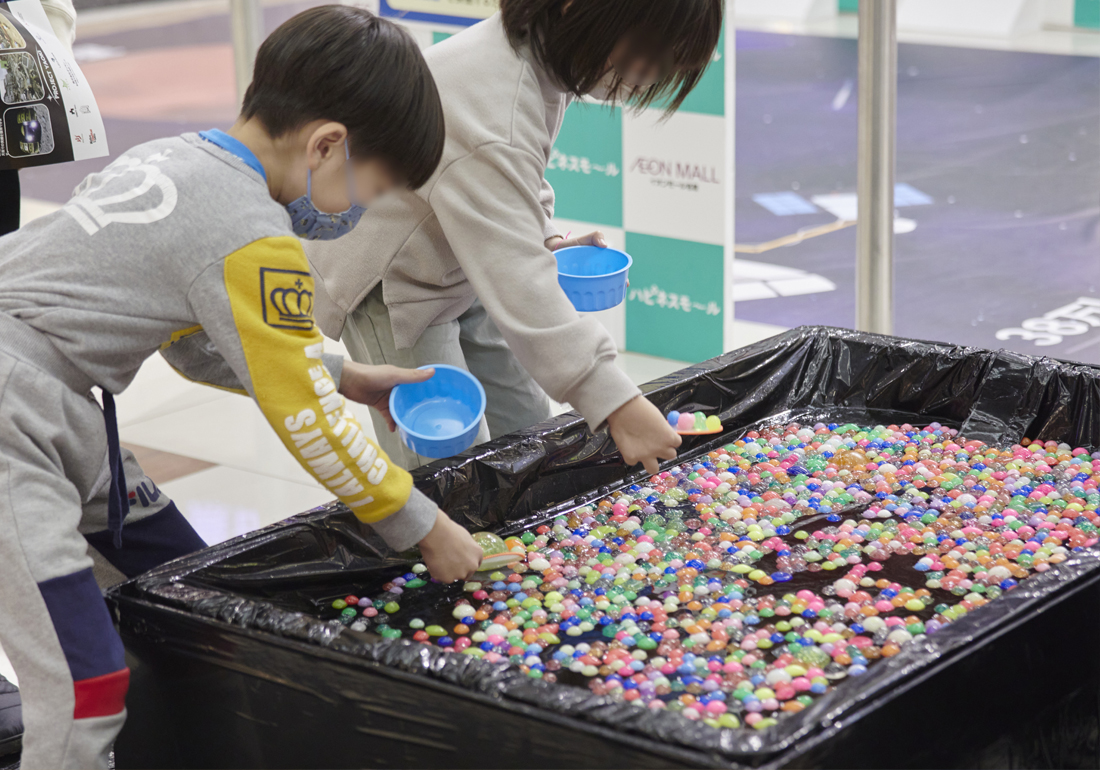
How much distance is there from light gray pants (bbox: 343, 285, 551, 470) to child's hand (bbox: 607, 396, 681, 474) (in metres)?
0.34

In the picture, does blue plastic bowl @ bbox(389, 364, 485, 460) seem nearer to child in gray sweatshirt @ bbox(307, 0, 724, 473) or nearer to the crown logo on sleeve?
child in gray sweatshirt @ bbox(307, 0, 724, 473)

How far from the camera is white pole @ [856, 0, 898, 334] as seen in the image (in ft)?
9.22

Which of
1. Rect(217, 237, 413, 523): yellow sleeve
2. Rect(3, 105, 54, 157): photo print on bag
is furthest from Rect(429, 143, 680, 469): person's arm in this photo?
Rect(3, 105, 54, 157): photo print on bag

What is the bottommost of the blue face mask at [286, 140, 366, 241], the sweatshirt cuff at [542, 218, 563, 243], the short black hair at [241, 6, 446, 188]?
the sweatshirt cuff at [542, 218, 563, 243]

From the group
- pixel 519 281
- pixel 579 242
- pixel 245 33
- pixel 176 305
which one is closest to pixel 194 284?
pixel 176 305

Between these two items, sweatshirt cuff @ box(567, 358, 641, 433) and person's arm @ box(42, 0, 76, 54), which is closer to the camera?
sweatshirt cuff @ box(567, 358, 641, 433)

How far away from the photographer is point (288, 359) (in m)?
1.31

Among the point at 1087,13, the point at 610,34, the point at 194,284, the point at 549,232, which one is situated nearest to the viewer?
the point at 194,284

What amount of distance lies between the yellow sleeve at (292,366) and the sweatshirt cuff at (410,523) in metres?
0.05

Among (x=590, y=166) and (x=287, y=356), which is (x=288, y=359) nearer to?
(x=287, y=356)

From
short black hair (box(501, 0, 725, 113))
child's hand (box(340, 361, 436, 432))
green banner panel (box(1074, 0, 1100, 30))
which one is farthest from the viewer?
green banner panel (box(1074, 0, 1100, 30))

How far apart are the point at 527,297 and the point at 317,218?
0.29 m

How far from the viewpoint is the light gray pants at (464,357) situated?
6.15 ft

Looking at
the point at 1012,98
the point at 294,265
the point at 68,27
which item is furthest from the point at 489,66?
the point at 1012,98
